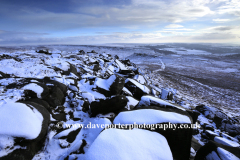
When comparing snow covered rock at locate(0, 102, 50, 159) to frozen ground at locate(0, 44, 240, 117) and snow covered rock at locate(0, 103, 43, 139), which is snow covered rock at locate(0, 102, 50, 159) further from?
frozen ground at locate(0, 44, 240, 117)

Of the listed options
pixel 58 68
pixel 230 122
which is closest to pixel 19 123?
pixel 58 68

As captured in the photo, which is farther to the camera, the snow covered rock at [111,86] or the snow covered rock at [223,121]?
the snow covered rock at [111,86]

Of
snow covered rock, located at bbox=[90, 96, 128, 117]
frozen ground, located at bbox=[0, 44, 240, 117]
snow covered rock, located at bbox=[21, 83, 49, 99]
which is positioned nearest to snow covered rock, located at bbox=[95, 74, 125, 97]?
snow covered rock, located at bbox=[90, 96, 128, 117]

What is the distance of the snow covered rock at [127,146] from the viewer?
3.04m

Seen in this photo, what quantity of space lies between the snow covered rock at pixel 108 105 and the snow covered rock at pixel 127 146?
351 centimetres

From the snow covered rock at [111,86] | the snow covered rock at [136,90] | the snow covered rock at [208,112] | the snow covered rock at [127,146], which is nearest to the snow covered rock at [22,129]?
the snow covered rock at [127,146]

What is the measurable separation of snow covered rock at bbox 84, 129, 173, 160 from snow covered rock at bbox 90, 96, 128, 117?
3.51m

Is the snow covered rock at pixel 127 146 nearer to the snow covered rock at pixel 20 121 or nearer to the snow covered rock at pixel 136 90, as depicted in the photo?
the snow covered rock at pixel 20 121

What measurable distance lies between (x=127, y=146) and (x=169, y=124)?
205 centimetres

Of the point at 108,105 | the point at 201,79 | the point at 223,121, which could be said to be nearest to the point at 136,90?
the point at 108,105

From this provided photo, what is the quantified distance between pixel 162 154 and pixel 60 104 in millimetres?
6360

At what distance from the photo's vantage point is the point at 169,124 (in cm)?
447

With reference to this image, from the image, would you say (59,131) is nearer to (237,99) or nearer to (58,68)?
(58,68)

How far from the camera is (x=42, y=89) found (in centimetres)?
701
